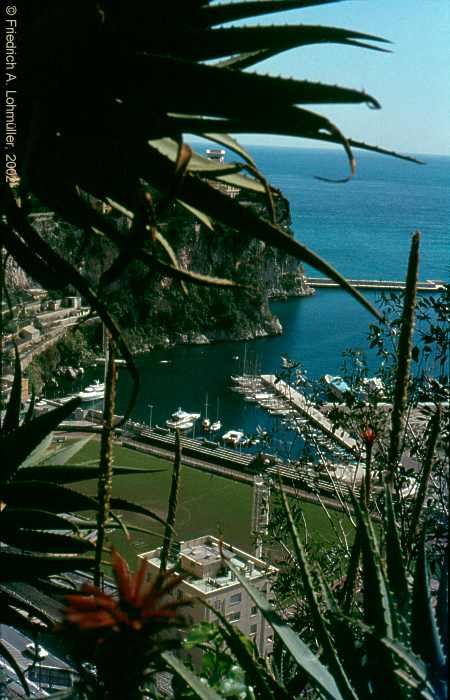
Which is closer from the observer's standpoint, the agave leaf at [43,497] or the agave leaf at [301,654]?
the agave leaf at [301,654]

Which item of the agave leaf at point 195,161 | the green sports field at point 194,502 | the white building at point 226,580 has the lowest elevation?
the green sports field at point 194,502

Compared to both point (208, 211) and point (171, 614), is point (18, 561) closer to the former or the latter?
point (208, 211)

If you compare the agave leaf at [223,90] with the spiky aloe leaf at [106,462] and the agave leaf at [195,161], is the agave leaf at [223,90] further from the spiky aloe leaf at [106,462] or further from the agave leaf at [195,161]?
the spiky aloe leaf at [106,462]

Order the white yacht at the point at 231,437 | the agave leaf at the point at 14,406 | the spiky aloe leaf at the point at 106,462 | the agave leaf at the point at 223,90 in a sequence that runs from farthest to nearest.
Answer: the white yacht at the point at 231,437 → the agave leaf at the point at 14,406 → the spiky aloe leaf at the point at 106,462 → the agave leaf at the point at 223,90

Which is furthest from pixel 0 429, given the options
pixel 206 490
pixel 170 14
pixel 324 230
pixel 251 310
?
pixel 324 230

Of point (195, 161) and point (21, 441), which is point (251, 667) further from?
point (195, 161)

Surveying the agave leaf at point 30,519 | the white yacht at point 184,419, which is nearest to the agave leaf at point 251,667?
the agave leaf at point 30,519

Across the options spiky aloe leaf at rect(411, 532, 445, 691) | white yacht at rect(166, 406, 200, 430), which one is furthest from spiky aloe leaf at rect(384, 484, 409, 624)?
white yacht at rect(166, 406, 200, 430)

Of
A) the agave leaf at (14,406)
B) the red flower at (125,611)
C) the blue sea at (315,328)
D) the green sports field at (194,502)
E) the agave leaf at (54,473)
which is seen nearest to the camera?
the red flower at (125,611)
